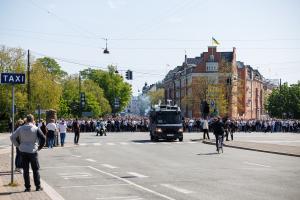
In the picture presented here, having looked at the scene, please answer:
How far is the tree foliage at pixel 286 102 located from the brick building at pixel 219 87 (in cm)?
664

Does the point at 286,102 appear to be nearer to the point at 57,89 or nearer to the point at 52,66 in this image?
the point at 52,66

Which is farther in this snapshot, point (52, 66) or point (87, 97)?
point (52, 66)

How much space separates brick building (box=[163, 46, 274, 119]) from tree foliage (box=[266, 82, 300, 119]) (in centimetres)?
664

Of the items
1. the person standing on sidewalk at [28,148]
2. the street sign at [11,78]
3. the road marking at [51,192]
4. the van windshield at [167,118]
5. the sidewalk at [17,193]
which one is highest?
the street sign at [11,78]

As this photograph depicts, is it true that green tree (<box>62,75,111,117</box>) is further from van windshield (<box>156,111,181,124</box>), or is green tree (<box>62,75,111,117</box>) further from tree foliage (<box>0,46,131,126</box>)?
van windshield (<box>156,111,181,124</box>)

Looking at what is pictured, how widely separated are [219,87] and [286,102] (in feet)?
110

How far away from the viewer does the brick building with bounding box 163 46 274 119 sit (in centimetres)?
8407

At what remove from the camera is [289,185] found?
1312 cm

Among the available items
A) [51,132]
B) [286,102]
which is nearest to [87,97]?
[286,102]

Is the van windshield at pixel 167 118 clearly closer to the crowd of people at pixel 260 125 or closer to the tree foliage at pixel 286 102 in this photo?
the crowd of people at pixel 260 125

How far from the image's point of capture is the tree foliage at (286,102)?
116500 millimetres

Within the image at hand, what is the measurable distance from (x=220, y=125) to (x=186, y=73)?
96.8 metres

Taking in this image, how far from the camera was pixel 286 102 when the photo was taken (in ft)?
385

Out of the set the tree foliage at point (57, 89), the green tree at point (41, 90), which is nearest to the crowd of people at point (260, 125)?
the tree foliage at point (57, 89)
